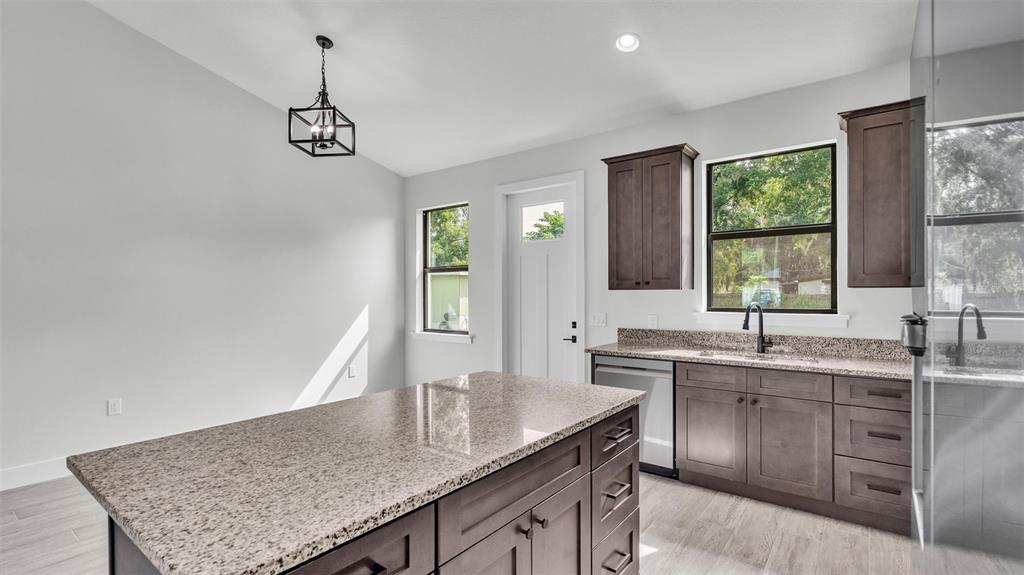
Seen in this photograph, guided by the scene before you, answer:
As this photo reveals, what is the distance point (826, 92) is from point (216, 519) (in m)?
3.89

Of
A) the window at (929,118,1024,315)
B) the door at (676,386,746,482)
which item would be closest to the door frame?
the door at (676,386,746,482)

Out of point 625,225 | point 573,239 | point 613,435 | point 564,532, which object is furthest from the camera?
point 573,239

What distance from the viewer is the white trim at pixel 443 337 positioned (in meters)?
5.09

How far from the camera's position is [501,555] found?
119 cm

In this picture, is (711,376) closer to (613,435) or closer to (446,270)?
(613,435)

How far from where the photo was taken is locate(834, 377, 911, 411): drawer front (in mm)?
2428

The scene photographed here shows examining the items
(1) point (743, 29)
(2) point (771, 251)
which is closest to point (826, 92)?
(1) point (743, 29)

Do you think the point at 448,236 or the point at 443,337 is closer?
the point at 443,337

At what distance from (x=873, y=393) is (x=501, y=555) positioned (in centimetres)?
237

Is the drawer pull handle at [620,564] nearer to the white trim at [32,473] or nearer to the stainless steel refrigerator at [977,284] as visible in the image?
the stainless steel refrigerator at [977,284]

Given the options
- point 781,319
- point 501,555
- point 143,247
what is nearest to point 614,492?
point 501,555

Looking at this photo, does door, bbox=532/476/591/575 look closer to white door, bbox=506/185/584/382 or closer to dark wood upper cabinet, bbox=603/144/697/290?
dark wood upper cabinet, bbox=603/144/697/290

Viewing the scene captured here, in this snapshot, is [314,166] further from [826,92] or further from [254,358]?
[826,92]

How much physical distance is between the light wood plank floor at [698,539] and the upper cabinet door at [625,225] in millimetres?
1543
